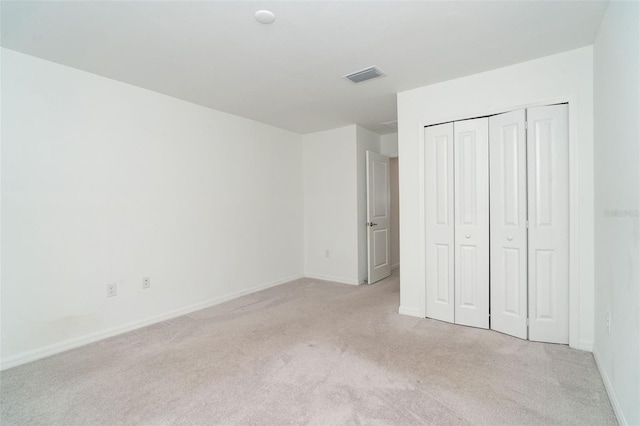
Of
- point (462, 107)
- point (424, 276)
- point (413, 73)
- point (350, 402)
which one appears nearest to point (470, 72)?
point (462, 107)

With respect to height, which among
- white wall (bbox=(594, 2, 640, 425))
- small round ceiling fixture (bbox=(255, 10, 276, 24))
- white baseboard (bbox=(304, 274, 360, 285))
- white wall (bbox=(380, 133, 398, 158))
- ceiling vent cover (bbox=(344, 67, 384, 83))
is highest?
small round ceiling fixture (bbox=(255, 10, 276, 24))

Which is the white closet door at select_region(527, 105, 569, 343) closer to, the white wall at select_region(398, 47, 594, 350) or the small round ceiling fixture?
the white wall at select_region(398, 47, 594, 350)

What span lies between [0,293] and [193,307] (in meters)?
1.68

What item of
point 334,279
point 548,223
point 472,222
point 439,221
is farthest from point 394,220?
point 548,223

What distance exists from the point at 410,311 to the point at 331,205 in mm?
2242

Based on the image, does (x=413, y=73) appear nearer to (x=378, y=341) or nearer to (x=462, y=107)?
(x=462, y=107)

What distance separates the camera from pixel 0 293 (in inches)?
92.9

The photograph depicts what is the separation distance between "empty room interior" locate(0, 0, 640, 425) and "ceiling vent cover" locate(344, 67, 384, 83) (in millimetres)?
22

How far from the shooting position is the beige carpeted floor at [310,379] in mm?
1775

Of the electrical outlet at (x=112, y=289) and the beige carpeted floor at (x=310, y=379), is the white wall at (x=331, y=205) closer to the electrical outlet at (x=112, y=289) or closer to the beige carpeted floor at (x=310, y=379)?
the beige carpeted floor at (x=310, y=379)

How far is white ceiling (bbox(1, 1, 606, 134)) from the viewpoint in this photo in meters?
1.97

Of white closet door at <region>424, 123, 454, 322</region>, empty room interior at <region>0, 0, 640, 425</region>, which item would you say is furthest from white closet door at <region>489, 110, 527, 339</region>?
white closet door at <region>424, 123, 454, 322</region>

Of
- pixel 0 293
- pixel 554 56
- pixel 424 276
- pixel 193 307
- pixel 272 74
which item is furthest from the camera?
pixel 193 307

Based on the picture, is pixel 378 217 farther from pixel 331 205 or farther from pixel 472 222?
pixel 472 222
